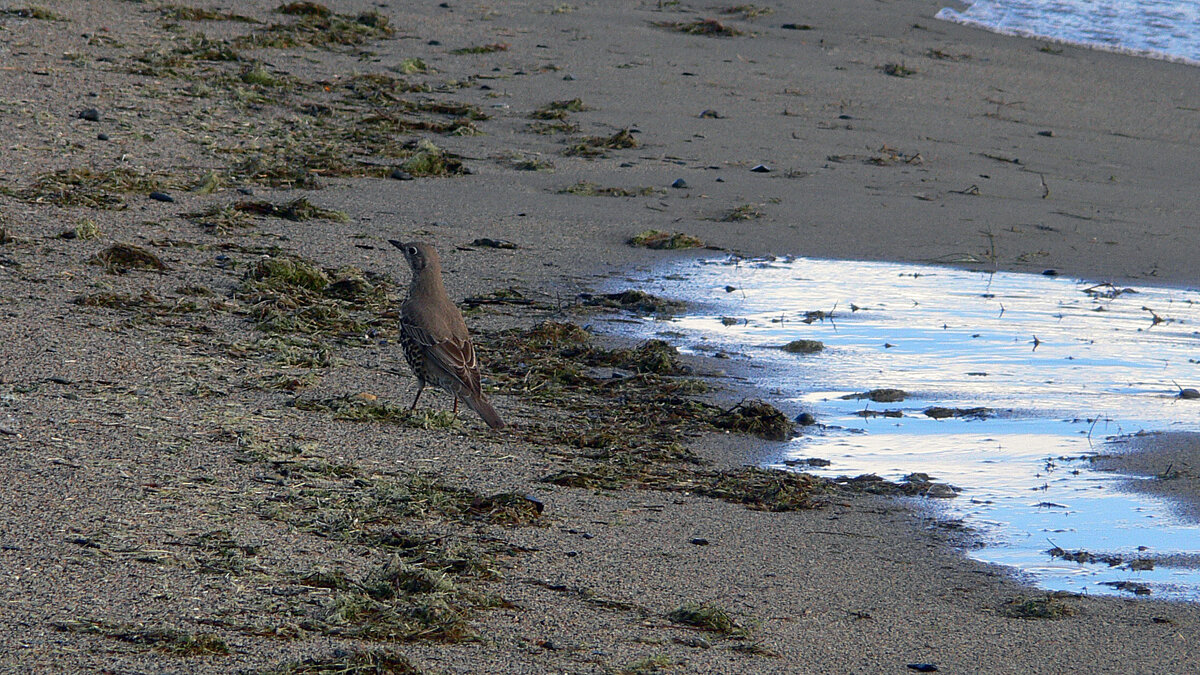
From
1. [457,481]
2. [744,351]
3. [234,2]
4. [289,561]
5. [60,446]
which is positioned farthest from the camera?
[234,2]

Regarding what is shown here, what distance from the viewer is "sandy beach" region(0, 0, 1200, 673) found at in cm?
397

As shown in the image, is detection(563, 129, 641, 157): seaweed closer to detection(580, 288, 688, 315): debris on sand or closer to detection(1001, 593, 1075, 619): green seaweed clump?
detection(580, 288, 688, 315): debris on sand

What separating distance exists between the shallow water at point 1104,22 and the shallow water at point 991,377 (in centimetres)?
818

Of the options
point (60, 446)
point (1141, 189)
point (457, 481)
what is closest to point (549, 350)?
point (457, 481)

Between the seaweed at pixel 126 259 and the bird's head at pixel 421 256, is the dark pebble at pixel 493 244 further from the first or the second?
the seaweed at pixel 126 259

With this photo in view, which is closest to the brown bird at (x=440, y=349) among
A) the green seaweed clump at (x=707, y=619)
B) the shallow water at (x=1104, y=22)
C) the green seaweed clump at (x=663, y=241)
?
the green seaweed clump at (x=707, y=619)

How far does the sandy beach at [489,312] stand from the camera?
3.97 meters

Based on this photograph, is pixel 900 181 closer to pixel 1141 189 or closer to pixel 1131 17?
pixel 1141 189

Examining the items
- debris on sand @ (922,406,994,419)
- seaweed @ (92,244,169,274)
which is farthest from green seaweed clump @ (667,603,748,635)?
seaweed @ (92,244,169,274)

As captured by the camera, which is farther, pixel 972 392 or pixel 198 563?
A: pixel 972 392

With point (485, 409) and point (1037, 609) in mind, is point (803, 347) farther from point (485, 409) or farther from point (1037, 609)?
point (1037, 609)

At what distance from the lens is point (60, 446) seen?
15.5 feet

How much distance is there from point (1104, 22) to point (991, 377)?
11.3 meters

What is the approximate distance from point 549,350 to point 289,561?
296 cm
